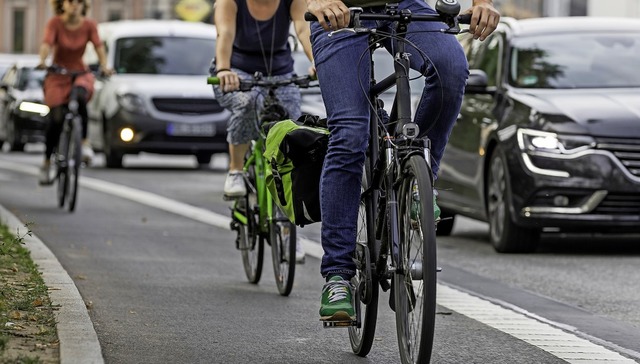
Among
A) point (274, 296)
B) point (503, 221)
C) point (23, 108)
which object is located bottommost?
point (23, 108)

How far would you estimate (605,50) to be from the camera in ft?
40.2

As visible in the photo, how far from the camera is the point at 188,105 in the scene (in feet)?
74.0

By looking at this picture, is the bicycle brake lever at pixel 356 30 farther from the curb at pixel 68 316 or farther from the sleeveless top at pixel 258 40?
the sleeveless top at pixel 258 40

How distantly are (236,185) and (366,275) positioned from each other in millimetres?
3201

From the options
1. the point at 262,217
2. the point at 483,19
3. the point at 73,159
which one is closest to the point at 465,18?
the point at 483,19

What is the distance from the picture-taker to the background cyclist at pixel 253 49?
29.5 ft

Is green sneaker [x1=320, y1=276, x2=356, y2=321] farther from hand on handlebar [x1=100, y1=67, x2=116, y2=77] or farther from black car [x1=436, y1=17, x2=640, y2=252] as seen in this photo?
hand on handlebar [x1=100, y1=67, x2=116, y2=77]

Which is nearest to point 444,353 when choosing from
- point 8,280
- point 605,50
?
point 8,280

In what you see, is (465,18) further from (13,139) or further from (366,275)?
(13,139)

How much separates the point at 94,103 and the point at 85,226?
11.2 metres

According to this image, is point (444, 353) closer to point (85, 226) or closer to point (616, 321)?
point (616, 321)

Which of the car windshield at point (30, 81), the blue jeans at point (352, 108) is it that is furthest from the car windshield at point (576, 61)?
the car windshield at point (30, 81)

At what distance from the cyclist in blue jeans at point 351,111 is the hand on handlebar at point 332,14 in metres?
0.12

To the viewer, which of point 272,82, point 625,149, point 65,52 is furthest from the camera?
point 65,52
